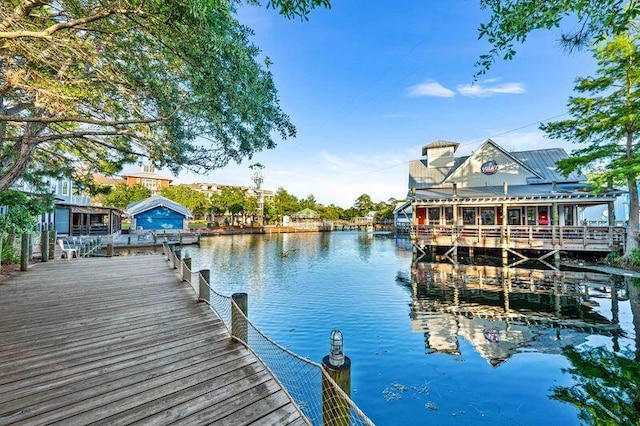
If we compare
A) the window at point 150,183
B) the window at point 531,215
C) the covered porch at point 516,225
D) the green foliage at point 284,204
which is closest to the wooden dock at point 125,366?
the covered porch at point 516,225

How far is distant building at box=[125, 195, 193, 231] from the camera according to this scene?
3509 centimetres

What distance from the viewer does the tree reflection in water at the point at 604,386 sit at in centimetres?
452

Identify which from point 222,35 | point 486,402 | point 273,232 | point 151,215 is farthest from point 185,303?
point 273,232

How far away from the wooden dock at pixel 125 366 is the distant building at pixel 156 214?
31.0 meters

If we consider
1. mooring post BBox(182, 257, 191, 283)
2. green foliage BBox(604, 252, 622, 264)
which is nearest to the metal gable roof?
green foliage BBox(604, 252, 622, 264)

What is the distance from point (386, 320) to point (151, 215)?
35.7 m

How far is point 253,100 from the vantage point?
5898mm

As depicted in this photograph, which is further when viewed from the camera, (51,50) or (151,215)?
(151,215)

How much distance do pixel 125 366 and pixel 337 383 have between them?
10.4ft

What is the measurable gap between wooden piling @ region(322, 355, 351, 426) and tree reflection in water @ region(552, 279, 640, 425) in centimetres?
450

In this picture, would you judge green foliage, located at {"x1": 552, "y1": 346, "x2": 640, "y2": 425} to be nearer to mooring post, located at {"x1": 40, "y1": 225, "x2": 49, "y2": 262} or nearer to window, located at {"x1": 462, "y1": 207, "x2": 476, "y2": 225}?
mooring post, located at {"x1": 40, "y1": 225, "x2": 49, "y2": 262}

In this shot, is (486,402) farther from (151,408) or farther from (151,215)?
(151,215)

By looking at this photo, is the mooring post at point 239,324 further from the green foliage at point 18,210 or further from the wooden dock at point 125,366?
the green foliage at point 18,210

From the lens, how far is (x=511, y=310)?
968 centimetres
